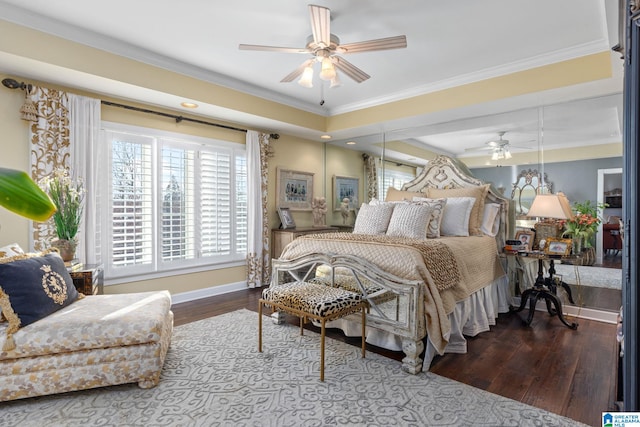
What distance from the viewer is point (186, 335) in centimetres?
299

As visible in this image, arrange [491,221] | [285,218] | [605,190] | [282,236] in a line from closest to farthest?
[605,190], [491,221], [282,236], [285,218]

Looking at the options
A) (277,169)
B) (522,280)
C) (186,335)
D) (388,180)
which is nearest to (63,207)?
(186,335)

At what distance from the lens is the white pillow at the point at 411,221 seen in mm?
3379

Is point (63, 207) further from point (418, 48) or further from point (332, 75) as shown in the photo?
point (418, 48)

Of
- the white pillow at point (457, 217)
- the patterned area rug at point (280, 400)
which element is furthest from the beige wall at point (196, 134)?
the white pillow at point (457, 217)

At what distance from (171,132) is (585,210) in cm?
480

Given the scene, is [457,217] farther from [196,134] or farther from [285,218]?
[196,134]

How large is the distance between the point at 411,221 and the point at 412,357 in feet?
4.83

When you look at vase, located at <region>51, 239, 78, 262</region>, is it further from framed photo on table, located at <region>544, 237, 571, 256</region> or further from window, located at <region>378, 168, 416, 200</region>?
framed photo on table, located at <region>544, 237, 571, 256</region>

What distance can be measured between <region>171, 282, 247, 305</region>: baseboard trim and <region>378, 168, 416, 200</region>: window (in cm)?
255

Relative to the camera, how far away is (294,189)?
5.43 metres

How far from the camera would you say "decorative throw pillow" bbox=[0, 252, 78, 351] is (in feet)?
6.40

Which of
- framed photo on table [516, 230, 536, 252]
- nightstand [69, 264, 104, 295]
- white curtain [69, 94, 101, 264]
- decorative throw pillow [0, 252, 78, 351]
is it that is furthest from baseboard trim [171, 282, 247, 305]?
framed photo on table [516, 230, 536, 252]

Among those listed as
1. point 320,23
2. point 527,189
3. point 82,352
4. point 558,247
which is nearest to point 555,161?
point 527,189
